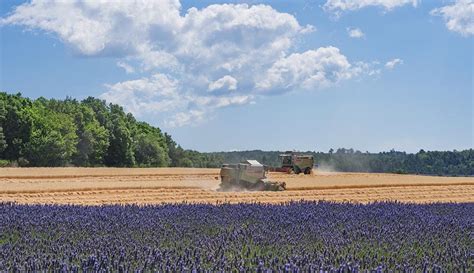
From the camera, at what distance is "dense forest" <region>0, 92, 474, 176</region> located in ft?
160

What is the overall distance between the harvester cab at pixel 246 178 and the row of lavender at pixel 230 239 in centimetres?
1175

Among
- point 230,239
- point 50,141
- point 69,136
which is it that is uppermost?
point 69,136

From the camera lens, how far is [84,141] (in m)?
56.2

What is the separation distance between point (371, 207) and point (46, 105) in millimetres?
53754

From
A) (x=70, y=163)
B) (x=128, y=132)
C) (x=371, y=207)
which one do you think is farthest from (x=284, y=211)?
(x=128, y=132)

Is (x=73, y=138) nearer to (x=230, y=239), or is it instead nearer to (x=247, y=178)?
(x=247, y=178)

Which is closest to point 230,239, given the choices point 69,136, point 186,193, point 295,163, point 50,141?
point 186,193

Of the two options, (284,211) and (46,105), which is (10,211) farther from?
(46,105)

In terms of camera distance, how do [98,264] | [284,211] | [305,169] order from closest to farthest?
1. [98,264]
2. [284,211]
3. [305,169]

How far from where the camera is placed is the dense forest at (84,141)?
1917 inches

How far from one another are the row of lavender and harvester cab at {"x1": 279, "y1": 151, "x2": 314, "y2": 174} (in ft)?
77.1

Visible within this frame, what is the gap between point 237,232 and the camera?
31.3 feet

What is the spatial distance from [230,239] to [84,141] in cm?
4882

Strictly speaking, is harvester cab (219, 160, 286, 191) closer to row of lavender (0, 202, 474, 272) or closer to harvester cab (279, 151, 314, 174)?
harvester cab (279, 151, 314, 174)
